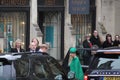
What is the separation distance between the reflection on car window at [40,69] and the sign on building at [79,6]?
1580 cm

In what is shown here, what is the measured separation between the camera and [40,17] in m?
25.9

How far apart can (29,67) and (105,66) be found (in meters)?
1.47

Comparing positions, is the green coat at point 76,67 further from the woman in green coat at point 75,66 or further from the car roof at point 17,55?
the car roof at point 17,55

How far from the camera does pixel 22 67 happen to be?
881 cm

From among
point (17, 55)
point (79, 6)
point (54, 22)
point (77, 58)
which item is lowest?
point (77, 58)

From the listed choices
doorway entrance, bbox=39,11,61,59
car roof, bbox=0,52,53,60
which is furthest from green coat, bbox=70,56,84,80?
doorway entrance, bbox=39,11,61,59

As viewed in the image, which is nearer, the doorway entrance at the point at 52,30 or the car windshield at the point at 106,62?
the car windshield at the point at 106,62

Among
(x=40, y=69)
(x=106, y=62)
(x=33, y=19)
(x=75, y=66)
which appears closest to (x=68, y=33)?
(x=33, y=19)

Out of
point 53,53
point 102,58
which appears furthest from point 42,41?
point 102,58

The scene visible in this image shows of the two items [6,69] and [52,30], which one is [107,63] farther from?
[52,30]

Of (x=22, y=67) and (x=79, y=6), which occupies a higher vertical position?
(x=79, y=6)

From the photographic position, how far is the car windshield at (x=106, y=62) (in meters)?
9.19

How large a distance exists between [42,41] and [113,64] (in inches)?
636

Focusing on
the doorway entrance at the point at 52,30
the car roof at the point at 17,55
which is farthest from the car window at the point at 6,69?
the doorway entrance at the point at 52,30
